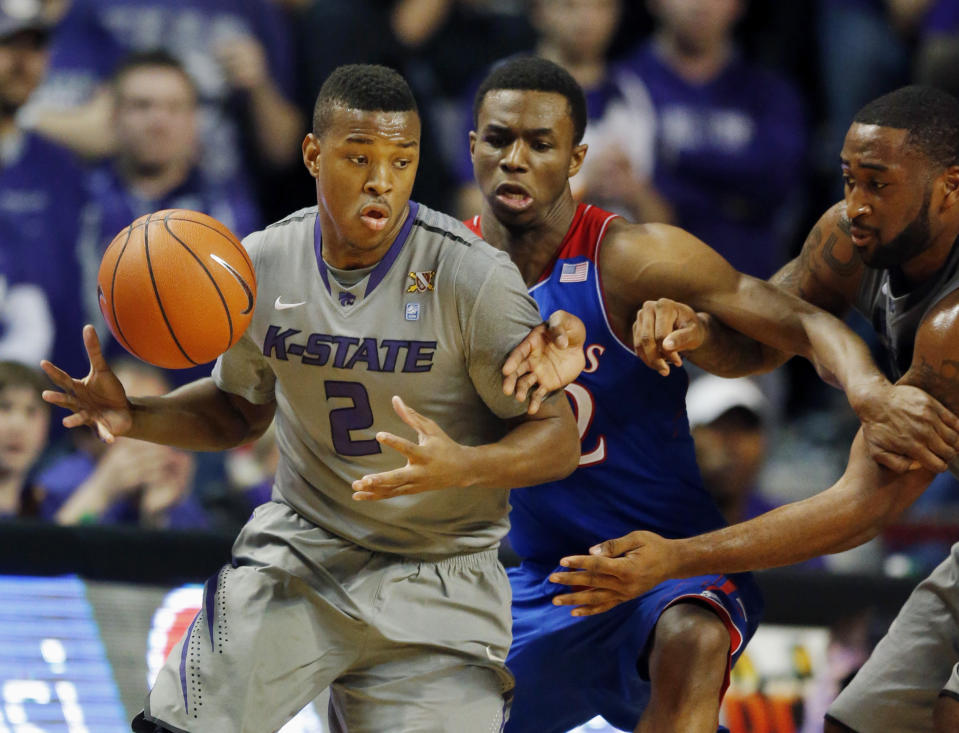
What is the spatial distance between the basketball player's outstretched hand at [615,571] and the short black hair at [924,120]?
1385mm

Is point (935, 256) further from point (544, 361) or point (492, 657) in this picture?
point (492, 657)

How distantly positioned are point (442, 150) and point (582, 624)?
13.6 feet

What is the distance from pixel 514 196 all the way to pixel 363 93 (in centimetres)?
89

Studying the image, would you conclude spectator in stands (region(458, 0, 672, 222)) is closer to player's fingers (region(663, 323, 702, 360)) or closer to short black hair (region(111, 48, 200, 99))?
short black hair (region(111, 48, 200, 99))

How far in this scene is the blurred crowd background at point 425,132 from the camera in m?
6.89

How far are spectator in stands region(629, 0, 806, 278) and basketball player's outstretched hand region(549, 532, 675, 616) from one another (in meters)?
4.21

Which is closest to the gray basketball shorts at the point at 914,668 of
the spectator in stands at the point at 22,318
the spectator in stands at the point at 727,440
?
the spectator in stands at the point at 727,440

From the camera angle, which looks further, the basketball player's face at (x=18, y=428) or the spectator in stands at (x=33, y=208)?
the spectator in stands at (x=33, y=208)

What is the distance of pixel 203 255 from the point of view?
11.9 ft

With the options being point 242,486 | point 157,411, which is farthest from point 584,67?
point 157,411

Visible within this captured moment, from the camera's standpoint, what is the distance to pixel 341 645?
146 inches

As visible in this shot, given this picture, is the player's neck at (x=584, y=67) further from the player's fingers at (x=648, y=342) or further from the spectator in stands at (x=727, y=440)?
the player's fingers at (x=648, y=342)

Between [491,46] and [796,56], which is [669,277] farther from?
[796,56]

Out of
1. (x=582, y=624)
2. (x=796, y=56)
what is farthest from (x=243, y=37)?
(x=582, y=624)
